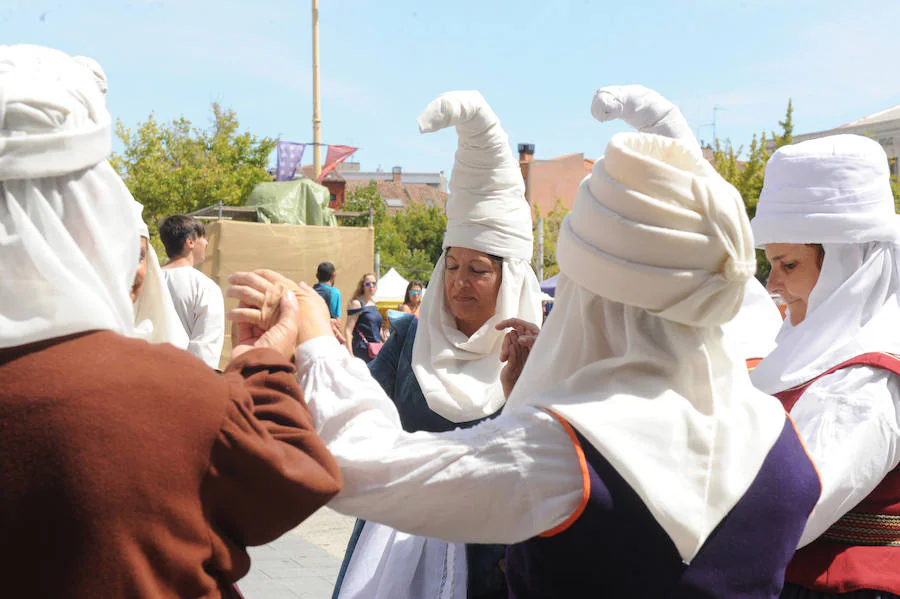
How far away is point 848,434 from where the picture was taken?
2.33 metres

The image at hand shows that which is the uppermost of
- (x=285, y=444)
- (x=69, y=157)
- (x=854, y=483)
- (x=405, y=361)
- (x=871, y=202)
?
(x=69, y=157)

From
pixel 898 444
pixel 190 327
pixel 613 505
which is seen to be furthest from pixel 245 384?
pixel 190 327

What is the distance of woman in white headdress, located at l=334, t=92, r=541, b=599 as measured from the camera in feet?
9.78

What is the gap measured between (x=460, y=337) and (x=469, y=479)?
74.5 inches

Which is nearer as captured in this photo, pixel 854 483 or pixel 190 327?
pixel 854 483

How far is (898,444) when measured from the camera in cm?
240

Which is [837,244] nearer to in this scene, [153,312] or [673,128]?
[673,128]

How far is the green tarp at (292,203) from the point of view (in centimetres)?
1521

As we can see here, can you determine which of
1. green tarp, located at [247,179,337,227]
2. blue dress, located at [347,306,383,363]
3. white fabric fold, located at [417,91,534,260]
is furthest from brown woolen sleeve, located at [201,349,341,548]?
green tarp, located at [247,179,337,227]

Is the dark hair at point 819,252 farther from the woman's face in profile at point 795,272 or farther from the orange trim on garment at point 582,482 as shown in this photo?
the orange trim on garment at point 582,482

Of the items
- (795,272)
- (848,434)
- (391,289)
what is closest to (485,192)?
(795,272)

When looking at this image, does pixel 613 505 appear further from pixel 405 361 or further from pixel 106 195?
pixel 405 361

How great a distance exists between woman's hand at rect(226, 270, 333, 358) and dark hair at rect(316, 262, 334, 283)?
8.35m

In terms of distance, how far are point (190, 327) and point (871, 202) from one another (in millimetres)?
4529
